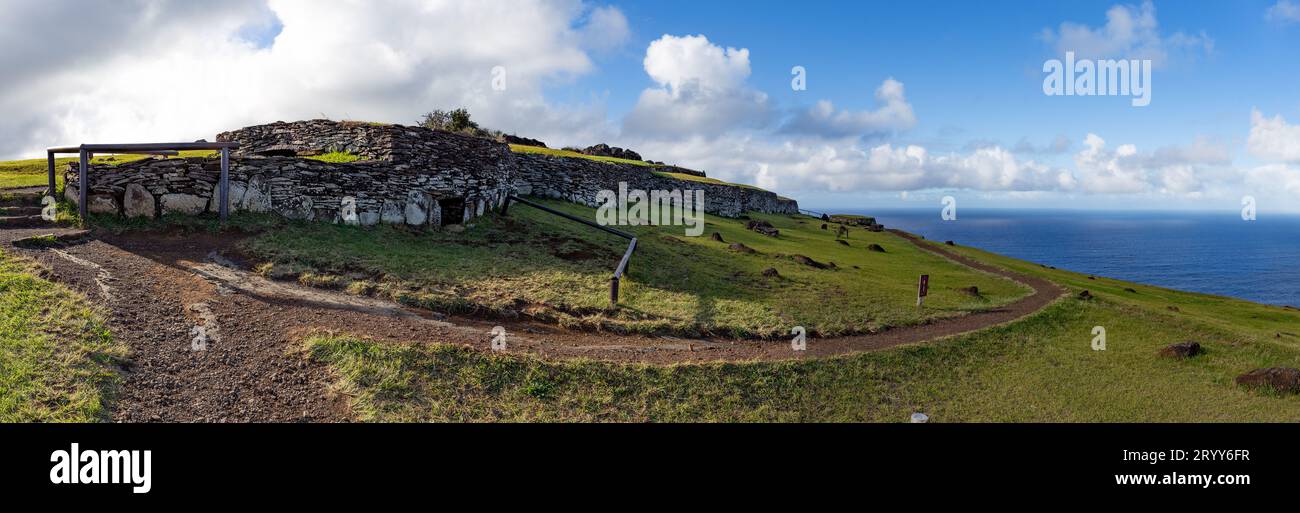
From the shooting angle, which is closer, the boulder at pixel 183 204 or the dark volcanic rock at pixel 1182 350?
the dark volcanic rock at pixel 1182 350

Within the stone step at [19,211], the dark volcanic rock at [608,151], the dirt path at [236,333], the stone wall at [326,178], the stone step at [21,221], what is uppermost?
the dark volcanic rock at [608,151]

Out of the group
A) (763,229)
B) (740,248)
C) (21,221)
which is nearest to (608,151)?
(763,229)

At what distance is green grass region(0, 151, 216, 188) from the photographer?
21406 millimetres

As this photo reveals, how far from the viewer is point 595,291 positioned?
A: 680 inches

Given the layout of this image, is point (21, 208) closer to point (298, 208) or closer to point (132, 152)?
point (132, 152)

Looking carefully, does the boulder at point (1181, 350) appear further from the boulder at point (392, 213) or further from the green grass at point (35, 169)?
the green grass at point (35, 169)

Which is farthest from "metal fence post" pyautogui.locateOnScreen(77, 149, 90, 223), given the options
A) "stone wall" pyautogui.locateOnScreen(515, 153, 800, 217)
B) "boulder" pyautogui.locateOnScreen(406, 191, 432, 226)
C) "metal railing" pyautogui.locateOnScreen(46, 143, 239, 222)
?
"stone wall" pyautogui.locateOnScreen(515, 153, 800, 217)

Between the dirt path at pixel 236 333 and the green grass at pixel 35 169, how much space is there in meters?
7.48

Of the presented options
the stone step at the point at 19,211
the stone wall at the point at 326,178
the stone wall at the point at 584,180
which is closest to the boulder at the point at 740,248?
the stone wall at the point at 326,178

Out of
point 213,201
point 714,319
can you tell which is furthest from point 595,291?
point 213,201

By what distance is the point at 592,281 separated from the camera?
1822 centimetres

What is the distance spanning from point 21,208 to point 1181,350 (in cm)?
3631

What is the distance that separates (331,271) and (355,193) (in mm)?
6065

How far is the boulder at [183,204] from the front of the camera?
59.9 feet
